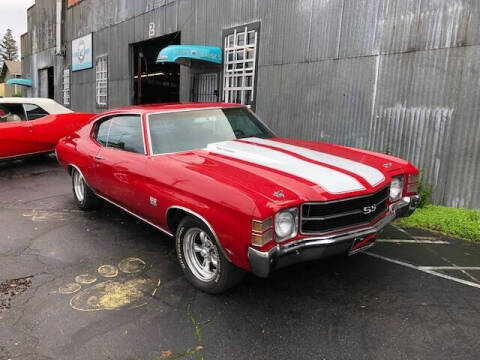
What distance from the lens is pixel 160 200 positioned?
11.4 feet

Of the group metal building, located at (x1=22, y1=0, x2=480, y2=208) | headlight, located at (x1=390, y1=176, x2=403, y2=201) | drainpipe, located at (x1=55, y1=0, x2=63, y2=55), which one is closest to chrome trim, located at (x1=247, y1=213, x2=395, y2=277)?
headlight, located at (x1=390, y1=176, x2=403, y2=201)

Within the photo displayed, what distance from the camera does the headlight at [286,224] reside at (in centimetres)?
271

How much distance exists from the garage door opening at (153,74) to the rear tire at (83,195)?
7.70 m

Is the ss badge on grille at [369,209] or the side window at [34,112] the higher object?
the side window at [34,112]

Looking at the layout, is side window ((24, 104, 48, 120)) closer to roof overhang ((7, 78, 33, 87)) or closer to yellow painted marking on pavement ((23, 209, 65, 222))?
yellow painted marking on pavement ((23, 209, 65, 222))

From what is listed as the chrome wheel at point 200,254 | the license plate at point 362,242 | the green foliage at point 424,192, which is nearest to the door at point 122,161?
the chrome wheel at point 200,254

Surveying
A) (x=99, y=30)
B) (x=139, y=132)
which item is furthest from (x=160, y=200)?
(x=99, y=30)

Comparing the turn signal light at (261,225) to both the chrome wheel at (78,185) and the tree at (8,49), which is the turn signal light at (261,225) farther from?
the tree at (8,49)

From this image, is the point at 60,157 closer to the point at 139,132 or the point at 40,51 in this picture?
the point at 139,132

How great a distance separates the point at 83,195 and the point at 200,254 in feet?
9.17

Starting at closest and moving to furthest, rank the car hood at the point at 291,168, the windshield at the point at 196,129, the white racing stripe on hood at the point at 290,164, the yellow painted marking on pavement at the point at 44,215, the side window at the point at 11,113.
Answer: the car hood at the point at 291,168, the white racing stripe on hood at the point at 290,164, the windshield at the point at 196,129, the yellow painted marking on pavement at the point at 44,215, the side window at the point at 11,113

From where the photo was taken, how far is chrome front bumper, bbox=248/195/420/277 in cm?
263

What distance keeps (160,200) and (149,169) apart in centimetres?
36

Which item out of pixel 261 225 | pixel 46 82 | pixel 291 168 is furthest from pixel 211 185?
pixel 46 82
